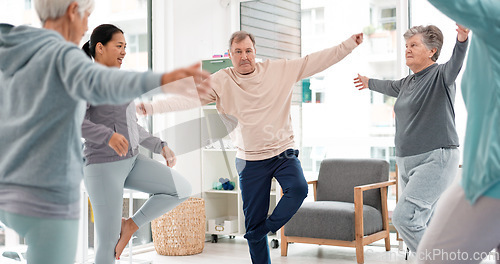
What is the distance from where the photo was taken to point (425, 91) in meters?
3.15

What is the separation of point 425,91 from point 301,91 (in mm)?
2264

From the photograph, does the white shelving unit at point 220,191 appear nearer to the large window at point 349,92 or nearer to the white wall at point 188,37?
the white wall at point 188,37

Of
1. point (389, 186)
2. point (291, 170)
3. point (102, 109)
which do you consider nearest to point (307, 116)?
point (389, 186)

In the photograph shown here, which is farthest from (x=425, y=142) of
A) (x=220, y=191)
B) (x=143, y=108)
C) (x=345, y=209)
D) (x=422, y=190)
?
(x=220, y=191)

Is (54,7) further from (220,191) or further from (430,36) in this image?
(220,191)

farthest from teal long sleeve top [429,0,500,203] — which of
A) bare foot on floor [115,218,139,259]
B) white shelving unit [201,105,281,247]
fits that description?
white shelving unit [201,105,281,247]

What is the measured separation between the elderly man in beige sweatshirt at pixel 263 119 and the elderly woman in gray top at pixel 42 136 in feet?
5.66

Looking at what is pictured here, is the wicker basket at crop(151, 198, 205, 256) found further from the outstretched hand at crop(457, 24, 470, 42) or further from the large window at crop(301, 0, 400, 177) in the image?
the outstretched hand at crop(457, 24, 470, 42)

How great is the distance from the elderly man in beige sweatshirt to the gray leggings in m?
0.47

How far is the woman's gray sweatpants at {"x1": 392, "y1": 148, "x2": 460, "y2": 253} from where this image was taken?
309 cm

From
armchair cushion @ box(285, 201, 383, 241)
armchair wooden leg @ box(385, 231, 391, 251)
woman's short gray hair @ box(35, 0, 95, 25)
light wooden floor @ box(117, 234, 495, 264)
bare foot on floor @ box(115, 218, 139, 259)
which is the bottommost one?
light wooden floor @ box(117, 234, 495, 264)

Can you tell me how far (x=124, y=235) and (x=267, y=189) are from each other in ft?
2.85

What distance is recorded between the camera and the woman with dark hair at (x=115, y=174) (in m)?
2.84

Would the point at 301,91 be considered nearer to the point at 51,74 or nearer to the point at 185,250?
the point at 185,250
